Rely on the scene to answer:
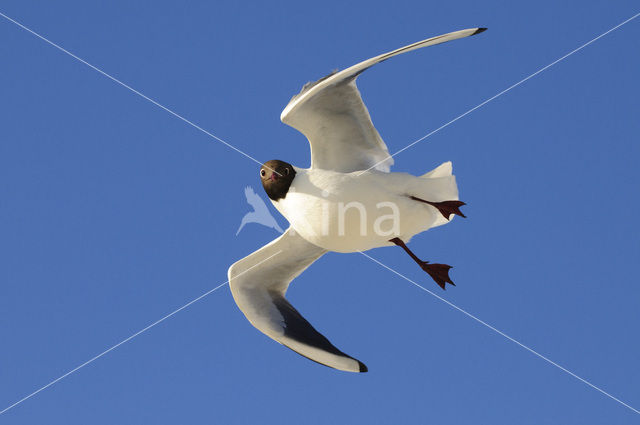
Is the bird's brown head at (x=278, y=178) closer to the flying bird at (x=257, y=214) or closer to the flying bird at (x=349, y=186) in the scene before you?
the flying bird at (x=349, y=186)

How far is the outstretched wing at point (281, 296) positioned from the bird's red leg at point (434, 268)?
912 mm

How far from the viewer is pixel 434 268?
748 cm

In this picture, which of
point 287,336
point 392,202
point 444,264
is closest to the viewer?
point 392,202

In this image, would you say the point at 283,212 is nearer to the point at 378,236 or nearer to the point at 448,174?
the point at 378,236

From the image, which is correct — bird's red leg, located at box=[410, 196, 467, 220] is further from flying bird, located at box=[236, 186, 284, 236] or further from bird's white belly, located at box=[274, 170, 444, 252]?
flying bird, located at box=[236, 186, 284, 236]

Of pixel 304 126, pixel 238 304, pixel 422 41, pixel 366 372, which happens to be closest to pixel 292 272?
pixel 238 304

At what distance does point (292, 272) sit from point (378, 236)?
1.42 meters

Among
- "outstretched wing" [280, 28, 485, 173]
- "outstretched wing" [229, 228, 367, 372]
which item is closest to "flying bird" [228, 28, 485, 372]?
"outstretched wing" [280, 28, 485, 173]

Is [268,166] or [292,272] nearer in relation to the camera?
[268,166]

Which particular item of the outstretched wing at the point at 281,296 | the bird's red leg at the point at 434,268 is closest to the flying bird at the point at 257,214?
the outstretched wing at the point at 281,296

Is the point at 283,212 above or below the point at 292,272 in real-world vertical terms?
above

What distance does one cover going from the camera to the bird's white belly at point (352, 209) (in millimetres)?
6918

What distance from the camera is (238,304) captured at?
8.12m

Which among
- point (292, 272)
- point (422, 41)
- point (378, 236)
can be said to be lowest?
point (292, 272)
